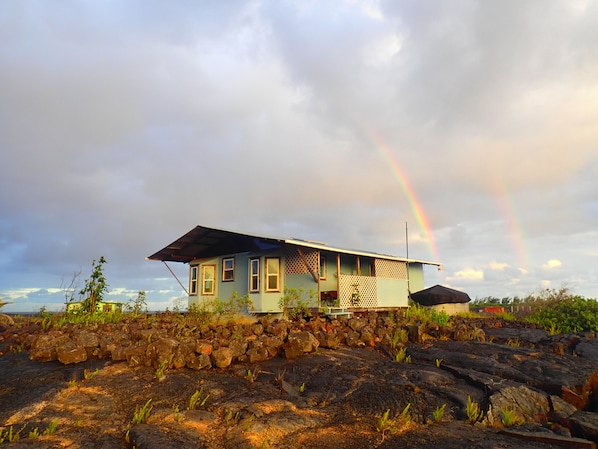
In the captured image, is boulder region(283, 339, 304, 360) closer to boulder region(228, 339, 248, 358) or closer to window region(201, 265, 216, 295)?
boulder region(228, 339, 248, 358)

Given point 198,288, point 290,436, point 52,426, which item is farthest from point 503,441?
point 198,288

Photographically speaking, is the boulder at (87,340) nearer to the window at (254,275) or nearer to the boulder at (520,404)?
the boulder at (520,404)

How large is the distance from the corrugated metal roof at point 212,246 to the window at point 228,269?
43cm

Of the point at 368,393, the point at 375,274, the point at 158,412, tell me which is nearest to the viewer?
the point at 158,412

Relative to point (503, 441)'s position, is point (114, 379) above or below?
above

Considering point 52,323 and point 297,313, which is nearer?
point 52,323

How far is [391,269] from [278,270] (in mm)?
7051

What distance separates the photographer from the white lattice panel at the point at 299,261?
19.0m

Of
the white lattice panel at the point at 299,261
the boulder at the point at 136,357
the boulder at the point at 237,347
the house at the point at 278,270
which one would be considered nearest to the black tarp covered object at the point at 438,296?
the house at the point at 278,270

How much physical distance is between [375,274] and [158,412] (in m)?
16.9

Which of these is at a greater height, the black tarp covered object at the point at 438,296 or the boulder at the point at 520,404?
the black tarp covered object at the point at 438,296

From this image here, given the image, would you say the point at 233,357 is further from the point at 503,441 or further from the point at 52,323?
the point at 52,323

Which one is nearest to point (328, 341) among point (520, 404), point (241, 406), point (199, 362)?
point (199, 362)

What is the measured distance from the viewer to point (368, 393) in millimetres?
6855
